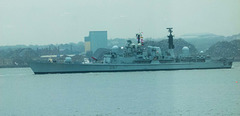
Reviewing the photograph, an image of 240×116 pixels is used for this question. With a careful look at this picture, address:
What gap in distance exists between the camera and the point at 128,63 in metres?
86.0

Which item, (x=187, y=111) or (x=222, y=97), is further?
(x=222, y=97)

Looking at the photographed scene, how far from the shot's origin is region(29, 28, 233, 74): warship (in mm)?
84750

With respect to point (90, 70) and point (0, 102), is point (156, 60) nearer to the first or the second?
point (90, 70)

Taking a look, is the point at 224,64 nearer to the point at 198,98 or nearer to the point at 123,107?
the point at 198,98

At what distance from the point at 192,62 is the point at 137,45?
13.4 metres

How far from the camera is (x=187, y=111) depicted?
3100 cm

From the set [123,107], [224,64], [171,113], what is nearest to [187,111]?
[171,113]

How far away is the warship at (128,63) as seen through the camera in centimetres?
8475

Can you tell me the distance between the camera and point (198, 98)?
38531 millimetres

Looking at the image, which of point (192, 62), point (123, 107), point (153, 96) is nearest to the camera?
point (123, 107)

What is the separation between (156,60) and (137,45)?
5183mm

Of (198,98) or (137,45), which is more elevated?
(137,45)

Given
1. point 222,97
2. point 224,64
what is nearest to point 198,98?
point 222,97

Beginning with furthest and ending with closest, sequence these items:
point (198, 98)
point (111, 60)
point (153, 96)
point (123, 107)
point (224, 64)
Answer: point (224, 64)
point (111, 60)
point (153, 96)
point (198, 98)
point (123, 107)
